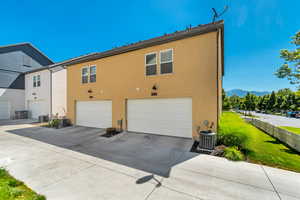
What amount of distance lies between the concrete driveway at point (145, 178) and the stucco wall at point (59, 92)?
28.7 feet

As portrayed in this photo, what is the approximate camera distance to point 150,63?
7.66 m

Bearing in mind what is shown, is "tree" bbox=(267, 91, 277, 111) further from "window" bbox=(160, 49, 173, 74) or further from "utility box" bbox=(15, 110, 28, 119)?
"utility box" bbox=(15, 110, 28, 119)

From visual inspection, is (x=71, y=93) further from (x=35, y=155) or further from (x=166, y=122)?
(x=166, y=122)

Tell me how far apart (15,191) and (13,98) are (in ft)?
60.8

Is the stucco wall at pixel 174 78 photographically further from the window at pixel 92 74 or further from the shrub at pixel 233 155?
the shrub at pixel 233 155

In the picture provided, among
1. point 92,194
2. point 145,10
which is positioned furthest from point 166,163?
point 145,10

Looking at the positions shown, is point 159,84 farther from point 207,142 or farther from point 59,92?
point 59,92

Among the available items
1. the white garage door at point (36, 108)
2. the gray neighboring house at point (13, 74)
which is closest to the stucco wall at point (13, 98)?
the gray neighboring house at point (13, 74)

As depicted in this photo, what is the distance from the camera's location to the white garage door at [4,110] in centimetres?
1429

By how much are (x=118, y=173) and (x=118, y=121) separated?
5103 mm

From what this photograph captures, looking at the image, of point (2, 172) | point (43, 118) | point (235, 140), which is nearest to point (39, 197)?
point (2, 172)

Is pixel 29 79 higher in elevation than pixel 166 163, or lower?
higher

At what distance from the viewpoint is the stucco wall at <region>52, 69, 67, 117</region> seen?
41.9 ft

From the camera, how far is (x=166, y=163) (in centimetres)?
414
